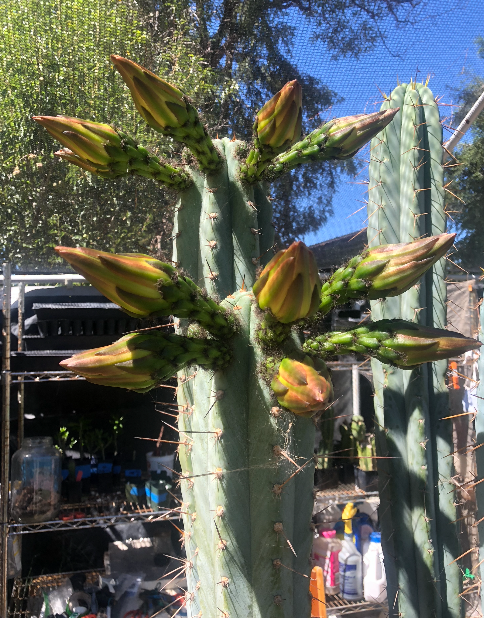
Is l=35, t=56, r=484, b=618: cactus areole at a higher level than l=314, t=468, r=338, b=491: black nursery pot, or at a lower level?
higher

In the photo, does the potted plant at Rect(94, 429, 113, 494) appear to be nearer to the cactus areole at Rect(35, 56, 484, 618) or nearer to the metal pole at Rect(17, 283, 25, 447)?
the metal pole at Rect(17, 283, 25, 447)

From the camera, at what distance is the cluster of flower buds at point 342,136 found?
2.17 feet

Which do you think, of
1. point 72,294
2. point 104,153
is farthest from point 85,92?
point 104,153

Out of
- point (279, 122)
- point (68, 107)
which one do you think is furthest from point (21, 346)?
point (279, 122)

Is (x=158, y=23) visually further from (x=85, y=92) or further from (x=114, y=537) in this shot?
(x=114, y=537)

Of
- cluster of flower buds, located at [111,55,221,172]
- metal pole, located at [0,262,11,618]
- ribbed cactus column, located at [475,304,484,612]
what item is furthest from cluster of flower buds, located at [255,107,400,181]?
metal pole, located at [0,262,11,618]

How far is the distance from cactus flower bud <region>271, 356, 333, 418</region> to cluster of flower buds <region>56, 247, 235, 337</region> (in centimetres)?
12

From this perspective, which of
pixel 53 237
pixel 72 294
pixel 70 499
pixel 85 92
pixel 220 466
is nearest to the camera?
pixel 220 466

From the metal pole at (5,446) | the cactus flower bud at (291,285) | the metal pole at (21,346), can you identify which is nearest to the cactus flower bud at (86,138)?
the cactus flower bud at (291,285)

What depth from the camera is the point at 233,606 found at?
60 centimetres

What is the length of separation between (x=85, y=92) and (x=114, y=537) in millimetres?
2391

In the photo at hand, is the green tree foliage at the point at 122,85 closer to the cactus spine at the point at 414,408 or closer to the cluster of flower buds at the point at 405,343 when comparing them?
the cactus spine at the point at 414,408

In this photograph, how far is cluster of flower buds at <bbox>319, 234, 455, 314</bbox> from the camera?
1.63ft

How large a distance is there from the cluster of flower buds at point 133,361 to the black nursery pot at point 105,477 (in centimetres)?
206
